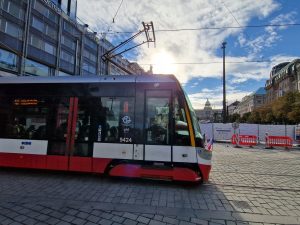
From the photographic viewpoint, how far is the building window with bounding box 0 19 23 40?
29.9 m

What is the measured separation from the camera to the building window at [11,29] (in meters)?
29.9

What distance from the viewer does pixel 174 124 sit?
6.96 metres

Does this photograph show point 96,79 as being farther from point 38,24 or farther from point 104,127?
point 38,24

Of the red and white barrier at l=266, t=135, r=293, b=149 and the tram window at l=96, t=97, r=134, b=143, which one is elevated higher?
the tram window at l=96, t=97, r=134, b=143

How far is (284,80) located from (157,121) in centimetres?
9089

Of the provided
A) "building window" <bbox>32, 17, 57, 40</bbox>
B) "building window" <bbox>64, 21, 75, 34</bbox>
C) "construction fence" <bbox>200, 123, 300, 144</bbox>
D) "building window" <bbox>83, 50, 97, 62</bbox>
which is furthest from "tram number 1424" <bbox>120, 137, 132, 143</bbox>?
"building window" <bbox>83, 50, 97, 62</bbox>

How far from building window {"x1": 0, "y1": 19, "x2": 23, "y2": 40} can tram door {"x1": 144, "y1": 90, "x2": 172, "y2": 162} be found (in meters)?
29.6

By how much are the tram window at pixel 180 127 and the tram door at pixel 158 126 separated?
0.19 m

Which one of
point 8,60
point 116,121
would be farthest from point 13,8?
point 116,121

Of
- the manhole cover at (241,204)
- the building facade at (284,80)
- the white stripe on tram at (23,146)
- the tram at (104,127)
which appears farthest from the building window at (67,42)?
the building facade at (284,80)

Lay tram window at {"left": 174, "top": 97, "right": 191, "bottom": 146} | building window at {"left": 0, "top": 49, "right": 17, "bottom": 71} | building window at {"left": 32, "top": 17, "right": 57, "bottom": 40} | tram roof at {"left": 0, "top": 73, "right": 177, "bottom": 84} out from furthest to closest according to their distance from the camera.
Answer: building window at {"left": 32, "top": 17, "right": 57, "bottom": 40} < building window at {"left": 0, "top": 49, "right": 17, "bottom": 71} < tram roof at {"left": 0, "top": 73, "right": 177, "bottom": 84} < tram window at {"left": 174, "top": 97, "right": 191, "bottom": 146}

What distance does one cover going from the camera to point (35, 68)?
3509cm

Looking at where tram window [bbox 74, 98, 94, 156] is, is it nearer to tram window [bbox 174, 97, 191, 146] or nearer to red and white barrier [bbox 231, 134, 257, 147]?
tram window [bbox 174, 97, 191, 146]

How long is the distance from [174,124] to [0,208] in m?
4.32
